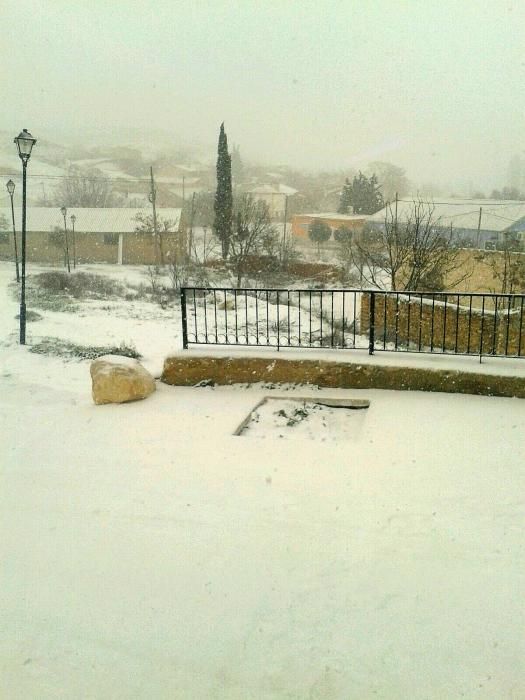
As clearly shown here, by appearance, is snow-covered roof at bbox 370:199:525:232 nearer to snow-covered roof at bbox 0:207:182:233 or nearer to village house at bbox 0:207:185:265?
village house at bbox 0:207:185:265

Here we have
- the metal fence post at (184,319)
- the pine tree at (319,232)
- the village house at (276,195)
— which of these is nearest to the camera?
the metal fence post at (184,319)

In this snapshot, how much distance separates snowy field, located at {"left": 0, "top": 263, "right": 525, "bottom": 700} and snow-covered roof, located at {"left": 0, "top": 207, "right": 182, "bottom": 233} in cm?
2689

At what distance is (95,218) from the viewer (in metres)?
31.1

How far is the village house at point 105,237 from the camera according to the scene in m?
27.8

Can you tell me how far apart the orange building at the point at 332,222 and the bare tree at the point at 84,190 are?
1343 cm

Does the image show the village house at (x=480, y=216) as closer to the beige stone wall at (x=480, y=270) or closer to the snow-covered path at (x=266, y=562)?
the beige stone wall at (x=480, y=270)

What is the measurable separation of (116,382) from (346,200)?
1505 inches

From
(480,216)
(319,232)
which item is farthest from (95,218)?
(480,216)

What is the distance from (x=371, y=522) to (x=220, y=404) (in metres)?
2.30

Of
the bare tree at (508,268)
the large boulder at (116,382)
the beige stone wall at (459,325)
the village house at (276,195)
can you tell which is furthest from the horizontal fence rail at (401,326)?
the village house at (276,195)

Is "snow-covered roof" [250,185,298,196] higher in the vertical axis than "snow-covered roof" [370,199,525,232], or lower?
higher

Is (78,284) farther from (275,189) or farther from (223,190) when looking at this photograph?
(275,189)

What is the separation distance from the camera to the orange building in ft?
112

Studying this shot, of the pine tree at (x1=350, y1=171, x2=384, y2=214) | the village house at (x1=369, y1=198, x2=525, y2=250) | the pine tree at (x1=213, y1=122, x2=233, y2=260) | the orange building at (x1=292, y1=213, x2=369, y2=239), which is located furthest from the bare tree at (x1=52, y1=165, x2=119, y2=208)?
the village house at (x1=369, y1=198, x2=525, y2=250)
